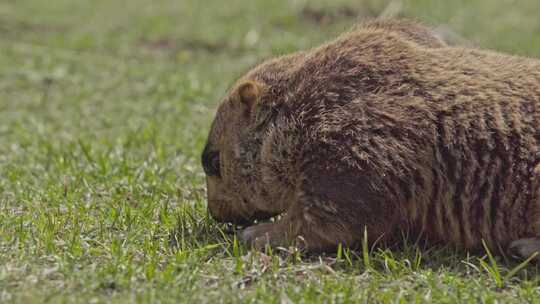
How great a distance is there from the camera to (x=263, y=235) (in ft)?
14.5

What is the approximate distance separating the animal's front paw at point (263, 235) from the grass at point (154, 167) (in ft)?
0.27

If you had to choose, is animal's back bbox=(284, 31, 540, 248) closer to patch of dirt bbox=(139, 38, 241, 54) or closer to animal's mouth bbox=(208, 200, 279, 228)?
animal's mouth bbox=(208, 200, 279, 228)

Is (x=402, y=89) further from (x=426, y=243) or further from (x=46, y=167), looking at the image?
(x=46, y=167)

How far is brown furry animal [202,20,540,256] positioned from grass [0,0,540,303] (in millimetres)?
168

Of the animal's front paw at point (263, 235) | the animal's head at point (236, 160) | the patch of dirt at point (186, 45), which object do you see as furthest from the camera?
the patch of dirt at point (186, 45)

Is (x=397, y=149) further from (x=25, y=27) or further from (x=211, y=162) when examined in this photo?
(x=25, y=27)

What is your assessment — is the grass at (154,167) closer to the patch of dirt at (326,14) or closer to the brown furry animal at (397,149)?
the patch of dirt at (326,14)

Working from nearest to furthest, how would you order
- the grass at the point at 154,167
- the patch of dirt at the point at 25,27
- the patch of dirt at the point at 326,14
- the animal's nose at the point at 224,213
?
the grass at the point at 154,167
the animal's nose at the point at 224,213
the patch of dirt at the point at 25,27
the patch of dirt at the point at 326,14

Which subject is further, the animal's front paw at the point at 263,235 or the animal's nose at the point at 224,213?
the animal's nose at the point at 224,213

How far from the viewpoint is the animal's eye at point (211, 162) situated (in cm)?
481

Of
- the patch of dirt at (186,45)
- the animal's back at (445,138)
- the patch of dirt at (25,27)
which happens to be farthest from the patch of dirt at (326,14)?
the animal's back at (445,138)

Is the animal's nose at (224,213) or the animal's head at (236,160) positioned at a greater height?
the animal's head at (236,160)

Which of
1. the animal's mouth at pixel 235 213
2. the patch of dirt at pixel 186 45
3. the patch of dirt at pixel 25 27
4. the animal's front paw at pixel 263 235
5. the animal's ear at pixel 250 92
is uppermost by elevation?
the patch of dirt at pixel 25 27

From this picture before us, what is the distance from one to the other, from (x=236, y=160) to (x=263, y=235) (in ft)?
1.55
